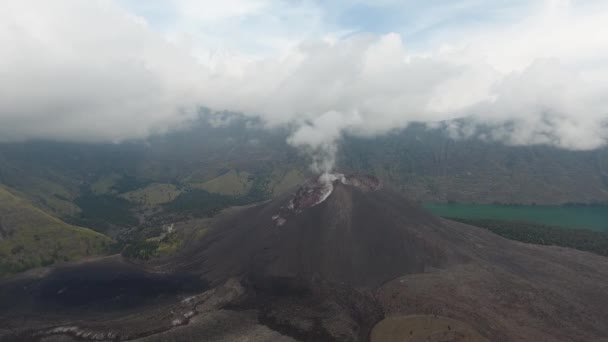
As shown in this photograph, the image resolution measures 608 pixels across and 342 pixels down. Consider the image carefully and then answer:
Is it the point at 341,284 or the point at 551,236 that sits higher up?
the point at 341,284

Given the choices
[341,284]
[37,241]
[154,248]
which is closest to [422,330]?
[341,284]

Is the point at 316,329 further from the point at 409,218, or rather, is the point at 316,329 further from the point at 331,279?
the point at 409,218

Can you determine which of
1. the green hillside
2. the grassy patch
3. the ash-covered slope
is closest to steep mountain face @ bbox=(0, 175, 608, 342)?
the ash-covered slope

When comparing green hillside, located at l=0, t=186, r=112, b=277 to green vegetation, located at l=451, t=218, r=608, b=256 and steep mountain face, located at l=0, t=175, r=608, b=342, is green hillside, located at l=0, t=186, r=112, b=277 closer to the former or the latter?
steep mountain face, located at l=0, t=175, r=608, b=342

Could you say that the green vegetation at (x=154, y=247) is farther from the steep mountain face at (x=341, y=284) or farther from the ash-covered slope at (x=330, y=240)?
the ash-covered slope at (x=330, y=240)

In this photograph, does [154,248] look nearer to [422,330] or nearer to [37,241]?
[37,241]

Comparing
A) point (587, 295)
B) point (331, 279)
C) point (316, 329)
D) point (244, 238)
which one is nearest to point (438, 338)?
point (316, 329)
